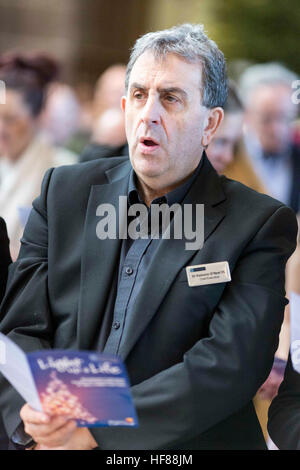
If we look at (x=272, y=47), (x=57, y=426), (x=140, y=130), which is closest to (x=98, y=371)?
(x=57, y=426)

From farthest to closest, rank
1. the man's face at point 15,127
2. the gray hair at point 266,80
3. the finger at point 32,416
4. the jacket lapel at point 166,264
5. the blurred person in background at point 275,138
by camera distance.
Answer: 1. the gray hair at point 266,80
2. the blurred person in background at point 275,138
3. the man's face at point 15,127
4. the jacket lapel at point 166,264
5. the finger at point 32,416

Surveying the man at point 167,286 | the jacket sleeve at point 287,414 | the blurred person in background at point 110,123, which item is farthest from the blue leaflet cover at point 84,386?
the blurred person in background at point 110,123

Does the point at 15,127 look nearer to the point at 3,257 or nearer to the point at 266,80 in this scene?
the point at 266,80

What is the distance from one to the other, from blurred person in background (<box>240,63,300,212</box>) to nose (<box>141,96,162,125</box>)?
2.96 meters

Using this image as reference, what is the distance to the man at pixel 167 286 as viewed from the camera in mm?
1882

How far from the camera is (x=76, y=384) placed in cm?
164

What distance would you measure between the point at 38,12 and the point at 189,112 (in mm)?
14989

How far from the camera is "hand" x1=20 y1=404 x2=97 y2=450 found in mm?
1791

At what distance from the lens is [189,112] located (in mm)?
2051

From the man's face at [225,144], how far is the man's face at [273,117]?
1044mm

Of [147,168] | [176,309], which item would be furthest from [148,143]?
[176,309]

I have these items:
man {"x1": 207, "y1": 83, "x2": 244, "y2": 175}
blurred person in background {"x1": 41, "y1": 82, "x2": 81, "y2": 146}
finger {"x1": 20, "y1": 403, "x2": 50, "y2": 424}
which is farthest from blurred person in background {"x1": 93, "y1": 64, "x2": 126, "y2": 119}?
finger {"x1": 20, "y1": 403, "x2": 50, "y2": 424}

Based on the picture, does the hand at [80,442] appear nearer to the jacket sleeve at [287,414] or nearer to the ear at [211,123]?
the jacket sleeve at [287,414]

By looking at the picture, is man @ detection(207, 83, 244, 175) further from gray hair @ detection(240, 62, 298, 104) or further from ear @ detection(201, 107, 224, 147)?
ear @ detection(201, 107, 224, 147)
